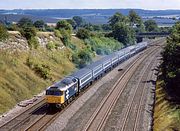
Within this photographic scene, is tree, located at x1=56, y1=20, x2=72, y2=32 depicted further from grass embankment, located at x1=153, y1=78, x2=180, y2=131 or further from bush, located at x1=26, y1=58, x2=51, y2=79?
grass embankment, located at x1=153, y1=78, x2=180, y2=131

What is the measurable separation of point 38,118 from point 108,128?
7.99m

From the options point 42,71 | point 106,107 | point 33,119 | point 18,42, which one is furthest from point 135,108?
point 18,42

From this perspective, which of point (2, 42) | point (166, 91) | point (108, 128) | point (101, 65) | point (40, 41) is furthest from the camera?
point (40, 41)

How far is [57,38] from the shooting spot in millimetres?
82812

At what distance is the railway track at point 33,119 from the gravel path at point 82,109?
2.90ft

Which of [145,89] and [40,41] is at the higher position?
[40,41]

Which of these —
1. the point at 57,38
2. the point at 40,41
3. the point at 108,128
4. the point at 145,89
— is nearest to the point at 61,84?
the point at 108,128

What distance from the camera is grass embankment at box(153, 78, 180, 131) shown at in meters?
34.2

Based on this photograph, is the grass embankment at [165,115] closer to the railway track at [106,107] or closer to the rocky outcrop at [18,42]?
the railway track at [106,107]

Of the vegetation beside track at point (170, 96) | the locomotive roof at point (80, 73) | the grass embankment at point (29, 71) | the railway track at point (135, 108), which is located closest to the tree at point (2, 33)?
the grass embankment at point (29, 71)

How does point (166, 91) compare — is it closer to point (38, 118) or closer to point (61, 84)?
point (61, 84)

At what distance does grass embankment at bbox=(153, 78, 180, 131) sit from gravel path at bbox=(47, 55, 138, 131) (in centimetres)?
716

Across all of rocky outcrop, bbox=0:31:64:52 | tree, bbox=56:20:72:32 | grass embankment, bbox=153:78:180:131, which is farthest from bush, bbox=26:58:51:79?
tree, bbox=56:20:72:32

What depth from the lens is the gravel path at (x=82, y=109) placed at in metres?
37.2
